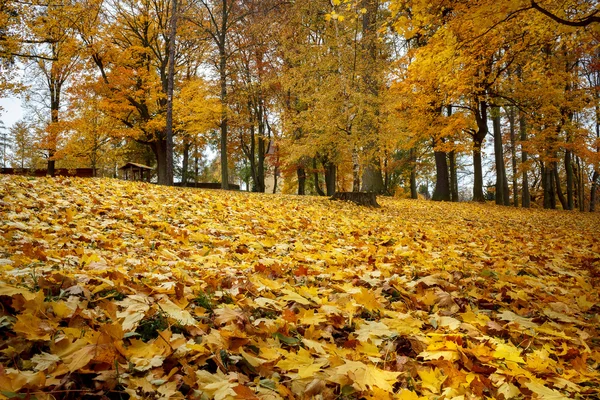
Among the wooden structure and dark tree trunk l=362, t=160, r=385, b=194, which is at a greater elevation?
the wooden structure

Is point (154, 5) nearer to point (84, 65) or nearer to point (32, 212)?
point (84, 65)

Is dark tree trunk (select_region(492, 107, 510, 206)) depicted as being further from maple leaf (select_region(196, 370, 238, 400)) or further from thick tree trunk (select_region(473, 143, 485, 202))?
maple leaf (select_region(196, 370, 238, 400))

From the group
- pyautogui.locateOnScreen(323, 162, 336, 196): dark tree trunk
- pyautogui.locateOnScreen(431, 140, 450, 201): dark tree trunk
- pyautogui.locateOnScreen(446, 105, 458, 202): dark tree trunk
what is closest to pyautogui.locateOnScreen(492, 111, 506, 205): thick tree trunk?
pyautogui.locateOnScreen(431, 140, 450, 201): dark tree trunk

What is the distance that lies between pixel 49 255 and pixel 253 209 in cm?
440

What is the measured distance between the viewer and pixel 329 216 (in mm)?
7441

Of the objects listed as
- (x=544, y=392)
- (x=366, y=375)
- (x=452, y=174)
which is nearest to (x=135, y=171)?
(x=452, y=174)

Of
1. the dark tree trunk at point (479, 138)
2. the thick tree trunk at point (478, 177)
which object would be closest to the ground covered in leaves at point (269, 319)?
the dark tree trunk at point (479, 138)

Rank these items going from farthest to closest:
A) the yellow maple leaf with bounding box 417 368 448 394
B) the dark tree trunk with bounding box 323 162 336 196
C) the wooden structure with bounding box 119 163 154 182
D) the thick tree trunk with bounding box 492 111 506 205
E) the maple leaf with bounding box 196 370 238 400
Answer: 1. the wooden structure with bounding box 119 163 154 182
2. the dark tree trunk with bounding box 323 162 336 196
3. the thick tree trunk with bounding box 492 111 506 205
4. the yellow maple leaf with bounding box 417 368 448 394
5. the maple leaf with bounding box 196 370 238 400

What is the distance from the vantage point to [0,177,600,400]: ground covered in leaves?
1447 mm

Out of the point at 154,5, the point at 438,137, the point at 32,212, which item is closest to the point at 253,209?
the point at 32,212

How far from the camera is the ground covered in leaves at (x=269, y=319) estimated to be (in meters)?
1.45

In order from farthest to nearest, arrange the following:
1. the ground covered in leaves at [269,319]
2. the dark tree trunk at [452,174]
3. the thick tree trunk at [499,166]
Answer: the dark tree trunk at [452,174] < the thick tree trunk at [499,166] < the ground covered in leaves at [269,319]

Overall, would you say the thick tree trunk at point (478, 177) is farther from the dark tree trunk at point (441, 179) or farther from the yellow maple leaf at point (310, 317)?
the yellow maple leaf at point (310, 317)

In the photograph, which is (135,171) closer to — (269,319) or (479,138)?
(479,138)
